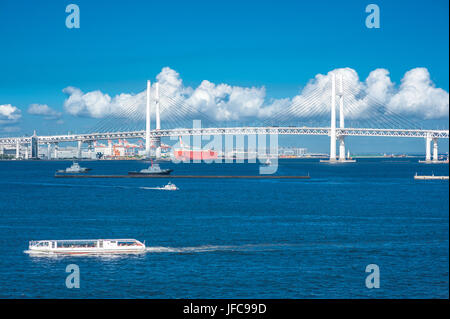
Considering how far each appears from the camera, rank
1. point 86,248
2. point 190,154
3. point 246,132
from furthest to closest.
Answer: point 190,154 < point 246,132 < point 86,248

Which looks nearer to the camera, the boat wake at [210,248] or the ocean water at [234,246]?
the ocean water at [234,246]

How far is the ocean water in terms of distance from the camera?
14.7 meters

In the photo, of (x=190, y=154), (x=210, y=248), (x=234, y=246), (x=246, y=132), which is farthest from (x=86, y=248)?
(x=190, y=154)

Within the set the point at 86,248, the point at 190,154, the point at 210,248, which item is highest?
the point at 190,154

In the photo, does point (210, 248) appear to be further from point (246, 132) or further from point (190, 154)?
point (190, 154)

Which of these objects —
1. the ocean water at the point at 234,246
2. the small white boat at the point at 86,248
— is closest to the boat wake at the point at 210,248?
the ocean water at the point at 234,246

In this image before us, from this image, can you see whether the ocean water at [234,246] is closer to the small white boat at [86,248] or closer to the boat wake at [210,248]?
the boat wake at [210,248]

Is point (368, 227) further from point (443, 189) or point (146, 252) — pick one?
point (443, 189)

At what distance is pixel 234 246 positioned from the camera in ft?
65.6

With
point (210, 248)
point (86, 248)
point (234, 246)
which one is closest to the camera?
point (86, 248)

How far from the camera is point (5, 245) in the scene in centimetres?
2014

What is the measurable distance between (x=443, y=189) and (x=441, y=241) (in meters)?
28.8

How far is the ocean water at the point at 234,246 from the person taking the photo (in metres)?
14.7

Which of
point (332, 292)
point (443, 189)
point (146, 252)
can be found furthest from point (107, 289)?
point (443, 189)
